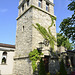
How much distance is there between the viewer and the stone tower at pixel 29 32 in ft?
31.9

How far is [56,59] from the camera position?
1106cm

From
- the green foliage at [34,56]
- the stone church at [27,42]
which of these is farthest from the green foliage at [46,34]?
the green foliage at [34,56]

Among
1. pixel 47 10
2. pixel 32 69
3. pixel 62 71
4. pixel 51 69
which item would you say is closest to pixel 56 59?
pixel 51 69

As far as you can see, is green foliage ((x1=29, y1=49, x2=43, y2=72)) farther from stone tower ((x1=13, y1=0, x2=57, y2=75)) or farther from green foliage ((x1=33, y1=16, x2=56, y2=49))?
green foliage ((x1=33, y1=16, x2=56, y2=49))

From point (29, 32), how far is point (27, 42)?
125 cm

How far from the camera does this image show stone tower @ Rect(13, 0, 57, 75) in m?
9.73

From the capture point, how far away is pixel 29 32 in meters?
10.4

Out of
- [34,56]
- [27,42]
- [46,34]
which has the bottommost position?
[34,56]

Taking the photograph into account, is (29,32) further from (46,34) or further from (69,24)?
(69,24)

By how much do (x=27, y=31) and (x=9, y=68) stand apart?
18.2ft

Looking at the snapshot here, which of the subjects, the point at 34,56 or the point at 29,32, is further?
the point at 29,32

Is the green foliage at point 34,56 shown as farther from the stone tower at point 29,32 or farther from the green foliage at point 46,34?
the green foliage at point 46,34

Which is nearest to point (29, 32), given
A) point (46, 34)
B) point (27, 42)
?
point (27, 42)

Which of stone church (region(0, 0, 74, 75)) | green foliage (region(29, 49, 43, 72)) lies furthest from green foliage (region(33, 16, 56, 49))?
green foliage (region(29, 49, 43, 72))
